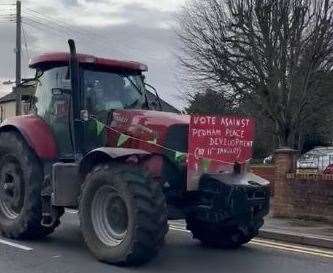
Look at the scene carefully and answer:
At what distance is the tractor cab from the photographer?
32.2ft

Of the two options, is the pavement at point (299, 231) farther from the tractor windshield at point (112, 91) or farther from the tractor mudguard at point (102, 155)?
the tractor mudguard at point (102, 155)

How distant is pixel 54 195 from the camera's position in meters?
9.43

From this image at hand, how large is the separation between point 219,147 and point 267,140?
30.2 meters

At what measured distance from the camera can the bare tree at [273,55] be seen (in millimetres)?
27609

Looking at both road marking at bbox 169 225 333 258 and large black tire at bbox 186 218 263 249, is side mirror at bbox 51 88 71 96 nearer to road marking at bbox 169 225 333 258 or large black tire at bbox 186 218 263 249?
large black tire at bbox 186 218 263 249

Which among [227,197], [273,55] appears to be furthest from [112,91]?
[273,55]


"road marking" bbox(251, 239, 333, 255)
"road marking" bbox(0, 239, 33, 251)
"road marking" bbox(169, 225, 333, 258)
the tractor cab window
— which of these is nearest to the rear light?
the tractor cab window

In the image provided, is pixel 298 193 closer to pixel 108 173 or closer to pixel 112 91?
pixel 112 91

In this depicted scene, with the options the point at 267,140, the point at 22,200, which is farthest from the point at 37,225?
the point at 267,140

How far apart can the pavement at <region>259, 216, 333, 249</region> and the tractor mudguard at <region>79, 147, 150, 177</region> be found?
4.13m

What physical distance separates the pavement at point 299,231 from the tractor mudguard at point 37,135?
13.7 feet

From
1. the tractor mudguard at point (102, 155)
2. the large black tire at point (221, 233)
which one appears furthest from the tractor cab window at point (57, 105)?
the large black tire at point (221, 233)

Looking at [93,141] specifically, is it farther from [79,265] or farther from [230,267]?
[230,267]

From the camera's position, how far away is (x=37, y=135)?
1023 cm
